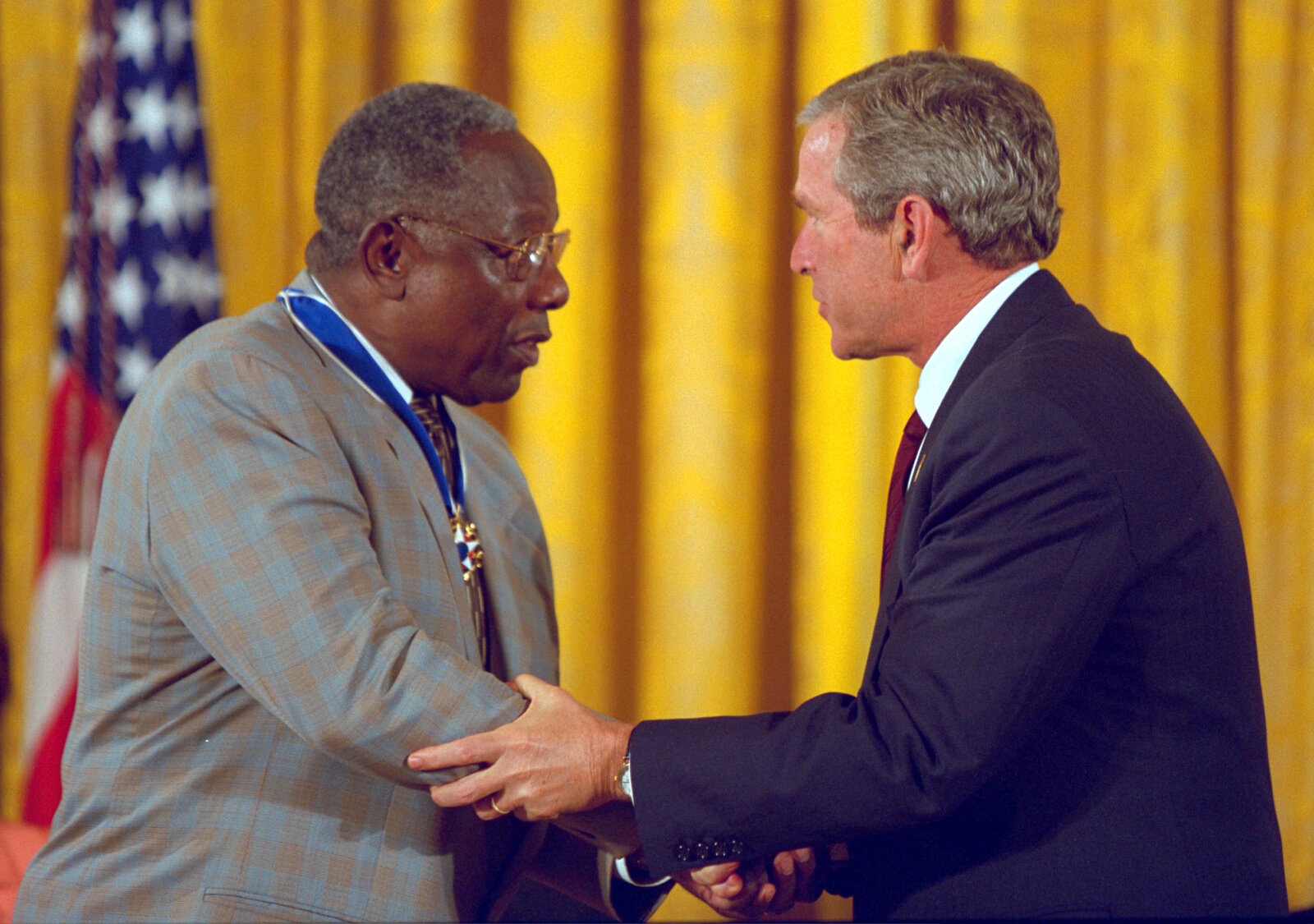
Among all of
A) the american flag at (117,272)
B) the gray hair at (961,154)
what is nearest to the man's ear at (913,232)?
the gray hair at (961,154)

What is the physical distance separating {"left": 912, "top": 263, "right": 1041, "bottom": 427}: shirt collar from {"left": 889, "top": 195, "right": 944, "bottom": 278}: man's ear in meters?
0.09

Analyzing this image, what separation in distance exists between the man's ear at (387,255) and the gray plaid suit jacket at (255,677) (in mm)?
222

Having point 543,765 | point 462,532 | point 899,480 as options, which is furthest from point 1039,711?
point 462,532

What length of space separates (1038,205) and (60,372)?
8.73ft

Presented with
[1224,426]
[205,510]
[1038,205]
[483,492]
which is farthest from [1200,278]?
[205,510]

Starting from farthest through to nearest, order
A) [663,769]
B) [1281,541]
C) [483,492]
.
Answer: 1. [1281,541]
2. [483,492]
3. [663,769]

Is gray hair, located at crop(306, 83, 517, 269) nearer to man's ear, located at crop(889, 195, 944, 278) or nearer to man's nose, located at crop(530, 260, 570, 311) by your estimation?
man's nose, located at crop(530, 260, 570, 311)

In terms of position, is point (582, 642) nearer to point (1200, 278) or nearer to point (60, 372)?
point (60, 372)

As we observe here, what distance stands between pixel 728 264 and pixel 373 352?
1684 mm

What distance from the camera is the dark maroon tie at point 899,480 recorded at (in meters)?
1.64

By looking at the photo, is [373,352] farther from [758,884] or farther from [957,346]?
[758,884]

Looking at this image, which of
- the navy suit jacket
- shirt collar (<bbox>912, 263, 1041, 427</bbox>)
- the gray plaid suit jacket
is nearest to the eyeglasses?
the gray plaid suit jacket

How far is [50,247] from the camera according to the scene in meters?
3.58

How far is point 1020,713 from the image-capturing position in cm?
135
